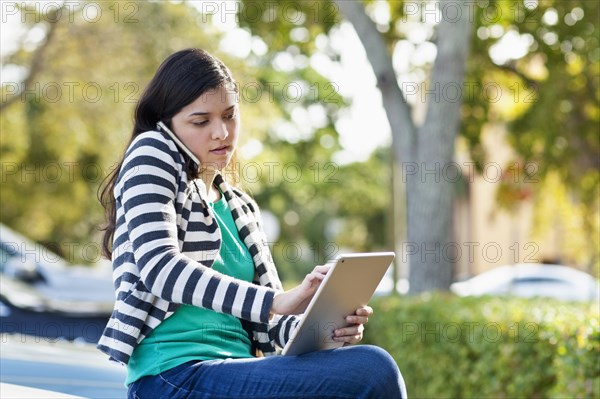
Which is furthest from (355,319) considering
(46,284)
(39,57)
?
(39,57)

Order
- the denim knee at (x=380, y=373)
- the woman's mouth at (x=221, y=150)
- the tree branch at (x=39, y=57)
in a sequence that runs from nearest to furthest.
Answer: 1. the denim knee at (x=380, y=373)
2. the woman's mouth at (x=221, y=150)
3. the tree branch at (x=39, y=57)

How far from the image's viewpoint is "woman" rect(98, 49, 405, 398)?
2.33 meters

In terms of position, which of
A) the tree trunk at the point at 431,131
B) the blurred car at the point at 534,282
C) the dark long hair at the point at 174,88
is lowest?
the blurred car at the point at 534,282

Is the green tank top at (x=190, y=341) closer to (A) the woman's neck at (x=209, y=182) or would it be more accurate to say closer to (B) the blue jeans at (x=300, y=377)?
(B) the blue jeans at (x=300, y=377)

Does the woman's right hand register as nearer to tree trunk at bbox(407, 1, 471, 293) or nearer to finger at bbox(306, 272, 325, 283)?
finger at bbox(306, 272, 325, 283)

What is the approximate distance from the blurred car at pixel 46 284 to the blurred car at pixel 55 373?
301cm

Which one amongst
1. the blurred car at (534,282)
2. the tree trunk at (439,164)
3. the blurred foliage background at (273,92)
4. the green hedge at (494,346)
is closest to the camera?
the green hedge at (494,346)

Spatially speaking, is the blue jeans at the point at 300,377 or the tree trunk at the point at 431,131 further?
the tree trunk at the point at 431,131

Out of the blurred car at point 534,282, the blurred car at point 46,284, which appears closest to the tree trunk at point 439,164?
the blurred car at point 46,284

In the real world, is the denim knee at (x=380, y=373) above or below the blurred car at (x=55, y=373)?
above

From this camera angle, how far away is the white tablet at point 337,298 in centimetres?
233

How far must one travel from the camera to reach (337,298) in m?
2.46

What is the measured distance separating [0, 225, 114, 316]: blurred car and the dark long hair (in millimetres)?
4124

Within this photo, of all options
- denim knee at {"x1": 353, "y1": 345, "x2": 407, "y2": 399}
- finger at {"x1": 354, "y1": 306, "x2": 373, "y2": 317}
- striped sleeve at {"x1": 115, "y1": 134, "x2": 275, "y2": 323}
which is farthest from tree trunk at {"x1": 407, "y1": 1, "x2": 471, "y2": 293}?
denim knee at {"x1": 353, "y1": 345, "x2": 407, "y2": 399}
